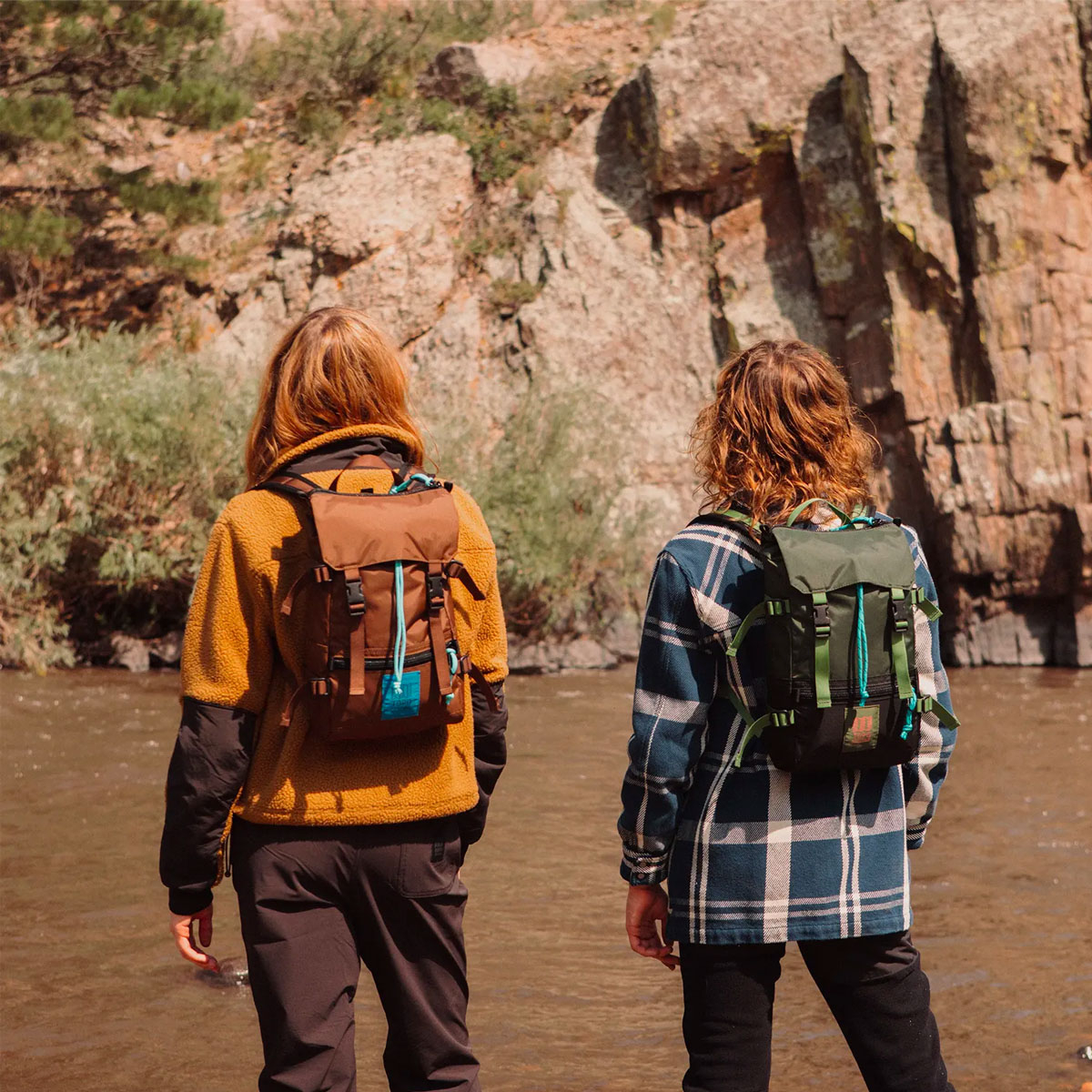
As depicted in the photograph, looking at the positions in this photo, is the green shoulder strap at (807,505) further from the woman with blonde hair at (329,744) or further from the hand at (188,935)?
the hand at (188,935)

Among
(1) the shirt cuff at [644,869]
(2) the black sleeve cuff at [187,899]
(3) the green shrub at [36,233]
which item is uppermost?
(3) the green shrub at [36,233]

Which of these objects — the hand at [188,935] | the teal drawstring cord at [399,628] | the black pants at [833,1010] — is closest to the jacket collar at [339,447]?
the teal drawstring cord at [399,628]

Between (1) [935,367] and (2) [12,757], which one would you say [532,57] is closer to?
(1) [935,367]

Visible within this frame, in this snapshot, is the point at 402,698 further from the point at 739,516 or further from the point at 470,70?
the point at 470,70

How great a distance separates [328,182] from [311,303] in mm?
2278

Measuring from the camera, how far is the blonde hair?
242 centimetres

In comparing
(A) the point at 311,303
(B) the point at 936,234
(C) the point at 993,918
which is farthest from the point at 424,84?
(C) the point at 993,918

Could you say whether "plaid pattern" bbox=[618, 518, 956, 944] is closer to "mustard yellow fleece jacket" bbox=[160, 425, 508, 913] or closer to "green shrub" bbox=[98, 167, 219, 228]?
"mustard yellow fleece jacket" bbox=[160, 425, 508, 913]

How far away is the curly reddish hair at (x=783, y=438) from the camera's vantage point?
2420 millimetres

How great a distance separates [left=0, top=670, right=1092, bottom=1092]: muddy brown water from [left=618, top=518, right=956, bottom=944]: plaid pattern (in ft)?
4.96

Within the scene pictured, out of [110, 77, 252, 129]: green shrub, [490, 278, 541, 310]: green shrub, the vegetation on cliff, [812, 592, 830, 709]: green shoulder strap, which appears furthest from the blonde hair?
[490, 278, 541, 310]: green shrub

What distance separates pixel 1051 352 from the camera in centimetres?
1552

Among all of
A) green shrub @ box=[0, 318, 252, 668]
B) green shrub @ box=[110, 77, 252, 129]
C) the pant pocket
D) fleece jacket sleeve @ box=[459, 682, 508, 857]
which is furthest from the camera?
green shrub @ box=[110, 77, 252, 129]

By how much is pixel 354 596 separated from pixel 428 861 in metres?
0.50
